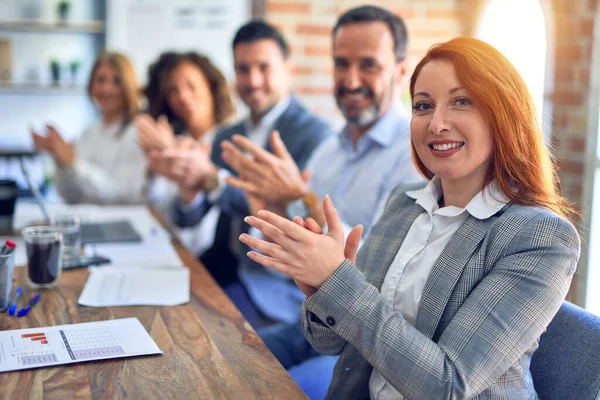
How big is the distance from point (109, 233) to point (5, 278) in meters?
0.80

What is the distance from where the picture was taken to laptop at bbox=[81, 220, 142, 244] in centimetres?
215

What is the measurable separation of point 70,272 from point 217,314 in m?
0.51

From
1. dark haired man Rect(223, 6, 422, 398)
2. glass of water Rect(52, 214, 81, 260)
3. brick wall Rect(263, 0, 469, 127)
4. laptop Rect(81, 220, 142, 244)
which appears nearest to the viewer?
glass of water Rect(52, 214, 81, 260)

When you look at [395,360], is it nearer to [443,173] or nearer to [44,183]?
[443,173]

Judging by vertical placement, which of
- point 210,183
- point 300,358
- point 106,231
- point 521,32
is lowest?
point 300,358

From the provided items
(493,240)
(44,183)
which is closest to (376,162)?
(493,240)

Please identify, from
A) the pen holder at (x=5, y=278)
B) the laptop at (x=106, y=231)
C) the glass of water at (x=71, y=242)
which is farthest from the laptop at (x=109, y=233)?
the pen holder at (x=5, y=278)

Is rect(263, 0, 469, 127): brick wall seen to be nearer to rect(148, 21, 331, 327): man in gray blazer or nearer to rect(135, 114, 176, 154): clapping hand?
rect(148, 21, 331, 327): man in gray blazer

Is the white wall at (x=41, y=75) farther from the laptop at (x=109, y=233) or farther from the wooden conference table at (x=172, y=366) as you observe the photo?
the wooden conference table at (x=172, y=366)

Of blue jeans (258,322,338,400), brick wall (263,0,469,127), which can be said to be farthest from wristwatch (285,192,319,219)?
brick wall (263,0,469,127)

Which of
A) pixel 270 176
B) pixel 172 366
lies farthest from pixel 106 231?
pixel 172 366

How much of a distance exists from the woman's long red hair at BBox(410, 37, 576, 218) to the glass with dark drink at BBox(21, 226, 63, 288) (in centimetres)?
99

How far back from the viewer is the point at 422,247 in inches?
50.8

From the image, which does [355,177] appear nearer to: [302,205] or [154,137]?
[302,205]
